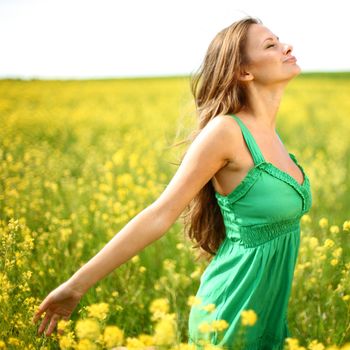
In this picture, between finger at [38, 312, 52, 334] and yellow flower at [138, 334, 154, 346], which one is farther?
finger at [38, 312, 52, 334]

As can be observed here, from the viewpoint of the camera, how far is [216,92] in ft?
7.22

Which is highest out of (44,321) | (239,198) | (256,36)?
(256,36)

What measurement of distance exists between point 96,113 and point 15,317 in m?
10.6

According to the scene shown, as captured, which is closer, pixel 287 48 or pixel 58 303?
pixel 58 303

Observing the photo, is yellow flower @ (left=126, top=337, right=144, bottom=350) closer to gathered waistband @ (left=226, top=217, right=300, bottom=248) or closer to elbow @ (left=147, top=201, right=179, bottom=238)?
elbow @ (left=147, top=201, right=179, bottom=238)

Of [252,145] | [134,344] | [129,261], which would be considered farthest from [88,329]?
[129,261]

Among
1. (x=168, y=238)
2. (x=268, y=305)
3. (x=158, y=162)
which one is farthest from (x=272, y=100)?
(x=158, y=162)

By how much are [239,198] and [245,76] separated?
453mm

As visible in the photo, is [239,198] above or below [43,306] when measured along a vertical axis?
above

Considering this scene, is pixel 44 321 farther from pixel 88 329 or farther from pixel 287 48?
pixel 287 48

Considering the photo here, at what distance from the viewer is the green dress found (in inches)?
78.3

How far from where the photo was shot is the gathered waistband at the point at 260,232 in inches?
79.4

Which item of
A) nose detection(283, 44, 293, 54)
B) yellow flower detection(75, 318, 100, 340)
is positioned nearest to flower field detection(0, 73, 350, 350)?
yellow flower detection(75, 318, 100, 340)

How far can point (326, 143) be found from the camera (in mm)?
9195
